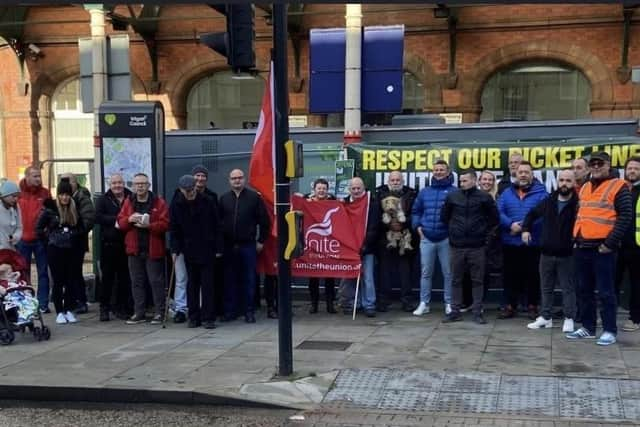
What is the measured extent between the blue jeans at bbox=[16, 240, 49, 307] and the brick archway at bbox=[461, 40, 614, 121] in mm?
9562

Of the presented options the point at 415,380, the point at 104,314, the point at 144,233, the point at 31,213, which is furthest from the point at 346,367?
the point at 31,213

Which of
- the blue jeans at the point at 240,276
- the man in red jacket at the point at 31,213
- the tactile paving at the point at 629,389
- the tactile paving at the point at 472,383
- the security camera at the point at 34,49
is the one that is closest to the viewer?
the tactile paving at the point at 629,389

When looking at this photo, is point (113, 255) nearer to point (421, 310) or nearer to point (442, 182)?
point (421, 310)

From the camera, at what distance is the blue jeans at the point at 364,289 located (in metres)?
9.75

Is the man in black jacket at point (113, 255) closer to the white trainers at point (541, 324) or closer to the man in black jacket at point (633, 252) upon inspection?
the white trainers at point (541, 324)

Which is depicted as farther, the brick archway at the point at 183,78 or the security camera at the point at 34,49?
the security camera at the point at 34,49

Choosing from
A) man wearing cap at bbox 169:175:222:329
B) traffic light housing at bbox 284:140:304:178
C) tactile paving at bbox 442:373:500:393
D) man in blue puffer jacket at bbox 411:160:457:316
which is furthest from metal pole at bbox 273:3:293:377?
man in blue puffer jacket at bbox 411:160:457:316

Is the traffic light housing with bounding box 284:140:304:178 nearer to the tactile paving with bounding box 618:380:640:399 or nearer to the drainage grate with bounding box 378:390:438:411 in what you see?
the drainage grate with bounding box 378:390:438:411

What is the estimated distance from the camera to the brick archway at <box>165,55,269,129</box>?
17594mm

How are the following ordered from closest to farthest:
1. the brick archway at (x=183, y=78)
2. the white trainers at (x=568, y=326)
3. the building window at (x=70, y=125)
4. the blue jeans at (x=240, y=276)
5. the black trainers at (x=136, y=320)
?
the white trainers at (x=568, y=326), the blue jeans at (x=240, y=276), the black trainers at (x=136, y=320), the brick archway at (x=183, y=78), the building window at (x=70, y=125)

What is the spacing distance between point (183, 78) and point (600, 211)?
12.2 meters

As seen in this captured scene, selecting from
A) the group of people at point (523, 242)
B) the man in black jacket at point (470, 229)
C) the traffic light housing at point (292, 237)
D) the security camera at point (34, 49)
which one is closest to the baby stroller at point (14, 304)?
the traffic light housing at point (292, 237)

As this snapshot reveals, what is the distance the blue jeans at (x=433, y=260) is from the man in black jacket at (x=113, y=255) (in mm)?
3836

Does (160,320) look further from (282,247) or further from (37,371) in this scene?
(282,247)
